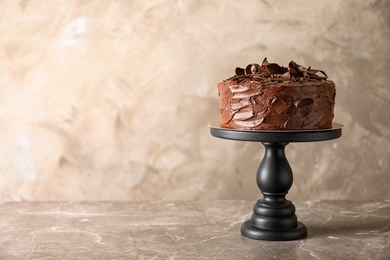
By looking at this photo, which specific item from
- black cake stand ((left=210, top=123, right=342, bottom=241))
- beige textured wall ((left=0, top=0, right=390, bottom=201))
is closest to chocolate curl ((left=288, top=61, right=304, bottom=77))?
black cake stand ((left=210, top=123, right=342, bottom=241))

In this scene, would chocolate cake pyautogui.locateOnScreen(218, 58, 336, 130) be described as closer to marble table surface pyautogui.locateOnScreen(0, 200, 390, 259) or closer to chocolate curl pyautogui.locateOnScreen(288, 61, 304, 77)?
chocolate curl pyautogui.locateOnScreen(288, 61, 304, 77)

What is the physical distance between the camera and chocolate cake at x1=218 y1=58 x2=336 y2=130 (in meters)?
1.85

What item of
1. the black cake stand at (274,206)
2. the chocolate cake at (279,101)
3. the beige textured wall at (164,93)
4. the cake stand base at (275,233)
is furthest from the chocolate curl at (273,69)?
the beige textured wall at (164,93)

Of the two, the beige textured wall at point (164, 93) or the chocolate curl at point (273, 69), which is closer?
the chocolate curl at point (273, 69)

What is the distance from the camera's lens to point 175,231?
2084mm

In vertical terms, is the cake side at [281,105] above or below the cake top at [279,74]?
below

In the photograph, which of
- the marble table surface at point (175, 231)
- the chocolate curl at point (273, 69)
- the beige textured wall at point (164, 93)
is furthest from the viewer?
the beige textured wall at point (164, 93)

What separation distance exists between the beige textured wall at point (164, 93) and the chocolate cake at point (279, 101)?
763mm

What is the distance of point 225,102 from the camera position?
1954mm

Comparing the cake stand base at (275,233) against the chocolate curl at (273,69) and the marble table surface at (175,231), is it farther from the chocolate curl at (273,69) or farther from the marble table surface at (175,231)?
the chocolate curl at (273,69)

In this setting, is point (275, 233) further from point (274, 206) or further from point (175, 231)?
point (175, 231)

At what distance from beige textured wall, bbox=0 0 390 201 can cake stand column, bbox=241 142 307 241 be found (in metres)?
0.73

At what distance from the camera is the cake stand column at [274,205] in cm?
199

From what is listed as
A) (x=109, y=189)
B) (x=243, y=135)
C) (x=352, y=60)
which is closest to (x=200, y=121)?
(x=109, y=189)
